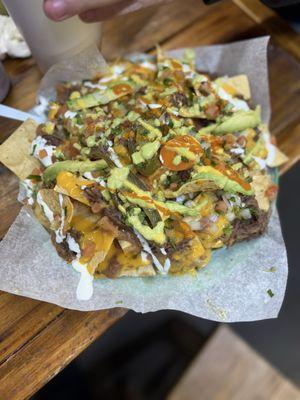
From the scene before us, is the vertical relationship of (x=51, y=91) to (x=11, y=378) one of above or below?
above

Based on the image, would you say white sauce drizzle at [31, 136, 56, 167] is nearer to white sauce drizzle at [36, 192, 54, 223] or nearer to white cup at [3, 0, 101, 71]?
white sauce drizzle at [36, 192, 54, 223]

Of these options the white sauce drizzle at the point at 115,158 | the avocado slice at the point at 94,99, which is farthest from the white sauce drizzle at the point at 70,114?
the white sauce drizzle at the point at 115,158

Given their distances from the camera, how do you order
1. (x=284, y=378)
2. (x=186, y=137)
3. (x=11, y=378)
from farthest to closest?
1. (x=284, y=378)
2. (x=186, y=137)
3. (x=11, y=378)

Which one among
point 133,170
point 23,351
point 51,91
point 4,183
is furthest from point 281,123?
point 23,351

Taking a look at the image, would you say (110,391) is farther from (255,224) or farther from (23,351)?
(255,224)

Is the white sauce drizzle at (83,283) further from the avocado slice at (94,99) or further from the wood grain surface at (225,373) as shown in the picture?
the wood grain surface at (225,373)

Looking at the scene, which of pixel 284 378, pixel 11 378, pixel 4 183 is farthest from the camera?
pixel 284 378

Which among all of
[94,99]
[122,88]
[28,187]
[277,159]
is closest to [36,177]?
[28,187]
